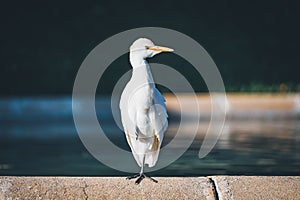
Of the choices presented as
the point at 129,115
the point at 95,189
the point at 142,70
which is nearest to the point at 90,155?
the point at 129,115

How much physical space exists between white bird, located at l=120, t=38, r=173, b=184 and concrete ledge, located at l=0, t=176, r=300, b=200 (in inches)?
13.4

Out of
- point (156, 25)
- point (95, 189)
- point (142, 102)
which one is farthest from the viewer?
point (156, 25)

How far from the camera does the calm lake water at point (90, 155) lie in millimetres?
5961

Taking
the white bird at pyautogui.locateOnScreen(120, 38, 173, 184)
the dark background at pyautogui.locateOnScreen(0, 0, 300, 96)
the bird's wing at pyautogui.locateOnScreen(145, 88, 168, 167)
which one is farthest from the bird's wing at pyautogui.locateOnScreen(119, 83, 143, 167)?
the dark background at pyautogui.locateOnScreen(0, 0, 300, 96)

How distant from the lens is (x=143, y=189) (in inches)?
133

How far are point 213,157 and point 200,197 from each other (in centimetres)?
340

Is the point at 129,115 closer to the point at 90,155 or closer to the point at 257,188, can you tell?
the point at 257,188

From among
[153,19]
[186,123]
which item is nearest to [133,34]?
[153,19]

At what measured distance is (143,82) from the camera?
380cm

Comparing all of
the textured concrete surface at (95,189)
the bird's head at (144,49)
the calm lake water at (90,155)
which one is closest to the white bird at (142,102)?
the bird's head at (144,49)

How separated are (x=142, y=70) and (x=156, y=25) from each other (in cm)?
1090

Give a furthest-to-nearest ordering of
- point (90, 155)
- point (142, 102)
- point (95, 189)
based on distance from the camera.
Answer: point (90, 155) < point (142, 102) < point (95, 189)

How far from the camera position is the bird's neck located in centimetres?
380

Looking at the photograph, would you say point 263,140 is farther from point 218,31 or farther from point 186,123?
point 218,31
